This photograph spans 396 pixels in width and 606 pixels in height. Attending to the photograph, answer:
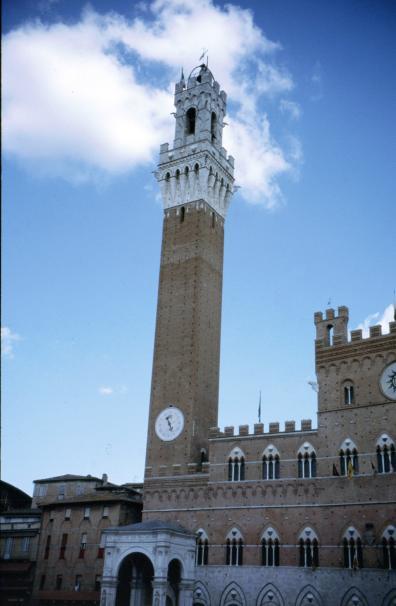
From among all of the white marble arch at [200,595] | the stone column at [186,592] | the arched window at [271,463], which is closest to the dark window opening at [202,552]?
the white marble arch at [200,595]

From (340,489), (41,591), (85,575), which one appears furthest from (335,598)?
(41,591)

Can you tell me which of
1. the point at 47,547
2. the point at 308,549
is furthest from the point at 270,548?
the point at 47,547

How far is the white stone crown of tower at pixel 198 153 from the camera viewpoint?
55.7 m

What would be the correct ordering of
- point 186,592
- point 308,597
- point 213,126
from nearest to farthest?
point 308,597, point 186,592, point 213,126

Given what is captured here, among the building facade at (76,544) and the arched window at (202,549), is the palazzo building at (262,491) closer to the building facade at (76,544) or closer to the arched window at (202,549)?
the arched window at (202,549)

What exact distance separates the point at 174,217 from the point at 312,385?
60.1 ft

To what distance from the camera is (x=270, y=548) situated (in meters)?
40.8

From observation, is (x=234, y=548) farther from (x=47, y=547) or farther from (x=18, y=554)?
(x=18, y=554)

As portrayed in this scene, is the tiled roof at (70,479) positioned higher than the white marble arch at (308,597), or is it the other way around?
the tiled roof at (70,479)

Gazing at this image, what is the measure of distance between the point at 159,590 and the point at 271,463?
1045 centimetres

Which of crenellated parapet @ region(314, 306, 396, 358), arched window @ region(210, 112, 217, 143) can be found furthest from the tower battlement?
arched window @ region(210, 112, 217, 143)

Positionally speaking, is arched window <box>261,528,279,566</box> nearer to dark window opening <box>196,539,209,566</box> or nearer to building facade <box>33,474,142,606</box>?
dark window opening <box>196,539,209,566</box>

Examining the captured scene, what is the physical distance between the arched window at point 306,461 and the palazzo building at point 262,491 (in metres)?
0.06

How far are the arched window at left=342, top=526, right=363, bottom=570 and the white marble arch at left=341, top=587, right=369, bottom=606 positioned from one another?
1209 millimetres
